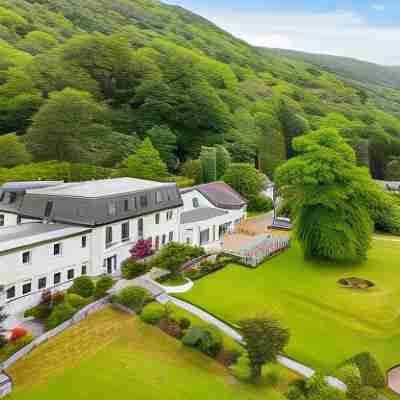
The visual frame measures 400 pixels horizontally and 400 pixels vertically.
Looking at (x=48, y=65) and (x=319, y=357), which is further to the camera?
(x=48, y=65)

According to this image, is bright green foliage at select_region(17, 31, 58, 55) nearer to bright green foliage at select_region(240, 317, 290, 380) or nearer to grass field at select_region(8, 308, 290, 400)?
grass field at select_region(8, 308, 290, 400)

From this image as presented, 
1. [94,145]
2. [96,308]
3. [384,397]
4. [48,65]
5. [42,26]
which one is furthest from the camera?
[42,26]

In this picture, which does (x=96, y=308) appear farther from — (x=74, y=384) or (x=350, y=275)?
(x=350, y=275)

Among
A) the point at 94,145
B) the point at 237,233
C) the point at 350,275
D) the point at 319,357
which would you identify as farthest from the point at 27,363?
the point at 94,145

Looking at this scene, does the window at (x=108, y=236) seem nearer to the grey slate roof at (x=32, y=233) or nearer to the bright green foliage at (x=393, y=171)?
the grey slate roof at (x=32, y=233)

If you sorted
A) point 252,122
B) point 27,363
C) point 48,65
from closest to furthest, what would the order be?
1. point 27,363
2. point 48,65
3. point 252,122

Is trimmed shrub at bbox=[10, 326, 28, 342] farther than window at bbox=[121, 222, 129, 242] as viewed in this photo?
No

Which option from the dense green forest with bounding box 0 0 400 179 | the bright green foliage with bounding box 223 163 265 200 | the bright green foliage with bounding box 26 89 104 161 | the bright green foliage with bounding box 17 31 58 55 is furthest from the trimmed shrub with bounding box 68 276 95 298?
the bright green foliage with bounding box 17 31 58 55

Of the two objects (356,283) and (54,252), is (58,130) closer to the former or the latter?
(54,252)
